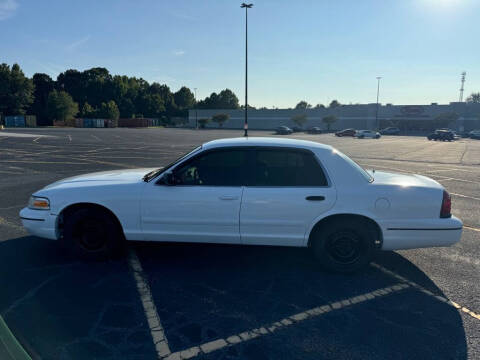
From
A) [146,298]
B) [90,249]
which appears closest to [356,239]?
[146,298]

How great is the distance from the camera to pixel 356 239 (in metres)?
3.96

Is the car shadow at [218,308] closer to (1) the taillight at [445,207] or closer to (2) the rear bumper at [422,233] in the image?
(2) the rear bumper at [422,233]

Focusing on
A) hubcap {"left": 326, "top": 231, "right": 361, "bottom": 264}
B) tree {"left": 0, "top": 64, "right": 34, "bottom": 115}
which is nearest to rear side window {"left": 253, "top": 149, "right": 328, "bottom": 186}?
hubcap {"left": 326, "top": 231, "right": 361, "bottom": 264}

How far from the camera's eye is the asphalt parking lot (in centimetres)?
273

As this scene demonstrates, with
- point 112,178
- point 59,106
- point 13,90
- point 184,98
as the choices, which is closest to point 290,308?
point 112,178

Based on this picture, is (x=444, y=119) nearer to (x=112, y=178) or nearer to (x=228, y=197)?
(x=228, y=197)

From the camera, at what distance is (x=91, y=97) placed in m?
111

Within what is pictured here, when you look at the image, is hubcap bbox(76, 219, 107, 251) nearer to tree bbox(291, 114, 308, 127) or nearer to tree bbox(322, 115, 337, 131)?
tree bbox(322, 115, 337, 131)

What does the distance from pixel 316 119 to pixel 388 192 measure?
251 feet

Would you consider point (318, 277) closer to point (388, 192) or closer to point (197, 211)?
point (388, 192)

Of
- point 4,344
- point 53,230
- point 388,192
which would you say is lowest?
point 4,344

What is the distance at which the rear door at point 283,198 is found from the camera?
3.86 m

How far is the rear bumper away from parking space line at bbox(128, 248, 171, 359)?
2689 millimetres

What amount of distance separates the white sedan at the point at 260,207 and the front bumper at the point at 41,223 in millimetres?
13
